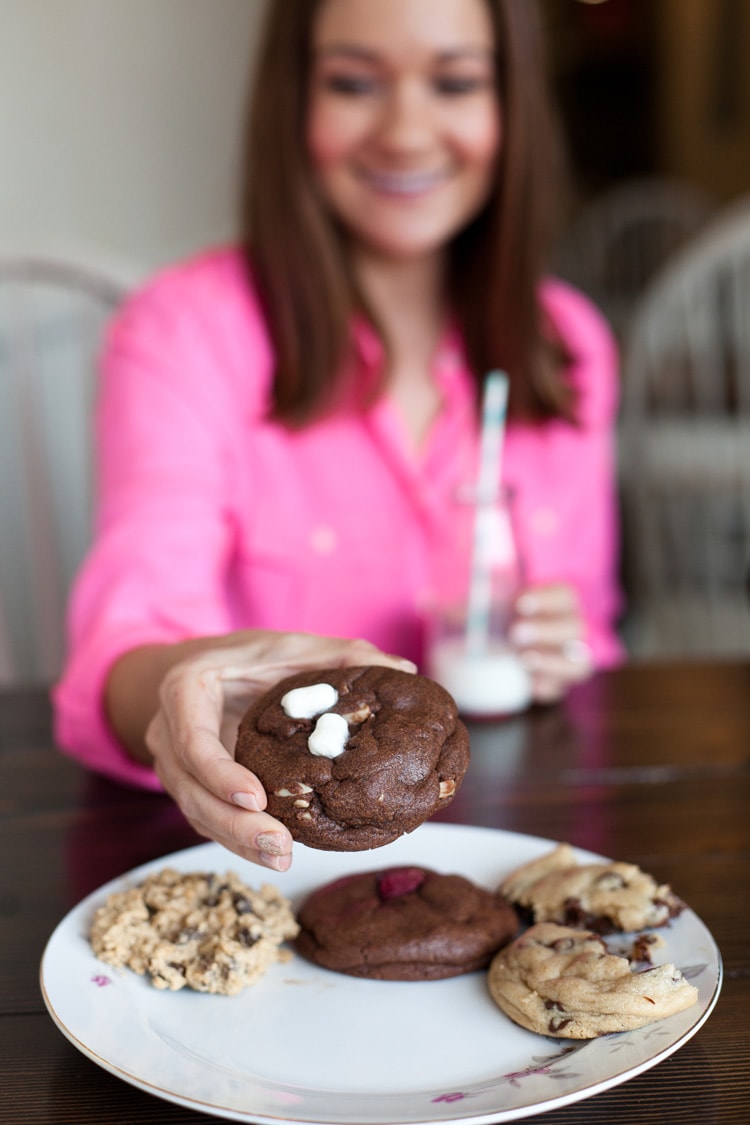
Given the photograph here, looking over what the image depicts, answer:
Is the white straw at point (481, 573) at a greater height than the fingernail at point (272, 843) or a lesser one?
lesser

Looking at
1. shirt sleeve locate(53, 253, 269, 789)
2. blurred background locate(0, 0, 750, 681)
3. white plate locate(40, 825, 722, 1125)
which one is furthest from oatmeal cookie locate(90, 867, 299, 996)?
blurred background locate(0, 0, 750, 681)

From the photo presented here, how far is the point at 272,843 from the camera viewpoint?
0.60m

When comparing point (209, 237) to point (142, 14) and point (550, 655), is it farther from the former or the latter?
point (550, 655)

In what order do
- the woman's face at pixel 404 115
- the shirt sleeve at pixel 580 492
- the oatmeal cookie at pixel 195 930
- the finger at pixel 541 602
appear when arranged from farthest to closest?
the shirt sleeve at pixel 580 492 → the woman's face at pixel 404 115 → the finger at pixel 541 602 → the oatmeal cookie at pixel 195 930

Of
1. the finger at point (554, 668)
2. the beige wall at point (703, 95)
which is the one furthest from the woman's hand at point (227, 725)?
the beige wall at point (703, 95)

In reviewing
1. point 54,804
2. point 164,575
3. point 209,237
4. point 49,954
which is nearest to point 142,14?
point 209,237

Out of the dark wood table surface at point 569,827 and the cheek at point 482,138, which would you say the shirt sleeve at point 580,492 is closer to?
the cheek at point 482,138

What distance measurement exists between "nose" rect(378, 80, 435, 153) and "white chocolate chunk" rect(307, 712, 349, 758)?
40.1 inches

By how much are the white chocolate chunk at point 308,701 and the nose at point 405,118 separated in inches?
39.2

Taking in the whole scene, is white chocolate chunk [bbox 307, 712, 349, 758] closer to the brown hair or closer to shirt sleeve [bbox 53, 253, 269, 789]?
shirt sleeve [bbox 53, 253, 269, 789]

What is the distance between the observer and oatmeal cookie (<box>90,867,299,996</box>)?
65 centimetres

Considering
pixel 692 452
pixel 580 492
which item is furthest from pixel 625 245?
pixel 580 492

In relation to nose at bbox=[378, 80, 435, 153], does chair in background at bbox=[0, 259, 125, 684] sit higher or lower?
lower

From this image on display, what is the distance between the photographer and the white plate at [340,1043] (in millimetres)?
543
